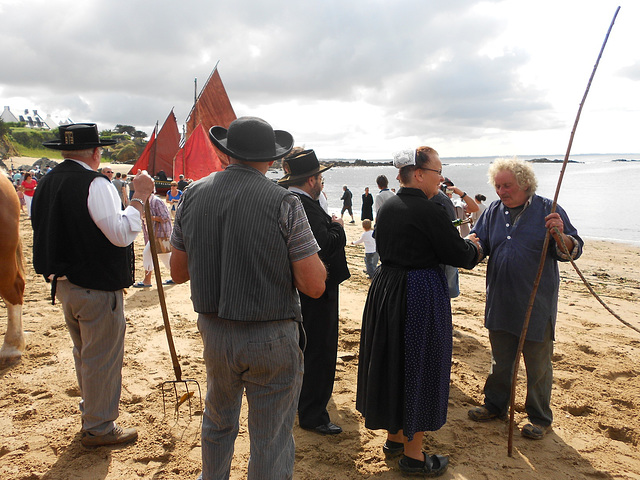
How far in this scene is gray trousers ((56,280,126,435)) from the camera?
2.71 metres

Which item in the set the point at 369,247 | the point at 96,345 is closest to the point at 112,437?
the point at 96,345

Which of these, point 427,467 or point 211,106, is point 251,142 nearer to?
point 427,467

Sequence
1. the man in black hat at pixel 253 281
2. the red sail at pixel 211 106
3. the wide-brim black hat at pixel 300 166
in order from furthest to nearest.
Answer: the red sail at pixel 211 106 → the wide-brim black hat at pixel 300 166 → the man in black hat at pixel 253 281

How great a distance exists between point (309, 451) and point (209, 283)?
163 centimetres

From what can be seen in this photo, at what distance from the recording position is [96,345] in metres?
2.76

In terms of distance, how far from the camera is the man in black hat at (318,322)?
3059 mm

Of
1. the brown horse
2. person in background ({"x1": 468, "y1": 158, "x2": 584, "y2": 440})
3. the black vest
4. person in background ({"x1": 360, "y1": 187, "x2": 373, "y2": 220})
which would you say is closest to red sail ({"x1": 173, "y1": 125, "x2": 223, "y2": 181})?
person in background ({"x1": 360, "y1": 187, "x2": 373, "y2": 220})

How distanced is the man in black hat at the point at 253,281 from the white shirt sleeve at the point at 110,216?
0.75 metres

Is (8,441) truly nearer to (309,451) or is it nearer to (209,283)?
(309,451)

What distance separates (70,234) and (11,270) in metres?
2.07

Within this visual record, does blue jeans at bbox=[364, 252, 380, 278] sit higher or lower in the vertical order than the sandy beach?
higher

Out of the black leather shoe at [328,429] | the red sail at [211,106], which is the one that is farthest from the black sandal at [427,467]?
the red sail at [211,106]

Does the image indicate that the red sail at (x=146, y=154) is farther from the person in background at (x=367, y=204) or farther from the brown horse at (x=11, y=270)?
the brown horse at (x=11, y=270)

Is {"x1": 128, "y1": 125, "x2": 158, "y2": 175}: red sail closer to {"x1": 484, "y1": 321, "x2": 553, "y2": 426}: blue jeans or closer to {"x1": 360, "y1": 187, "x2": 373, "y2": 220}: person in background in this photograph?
{"x1": 360, "y1": 187, "x2": 373, "y2": 220}: person in background
